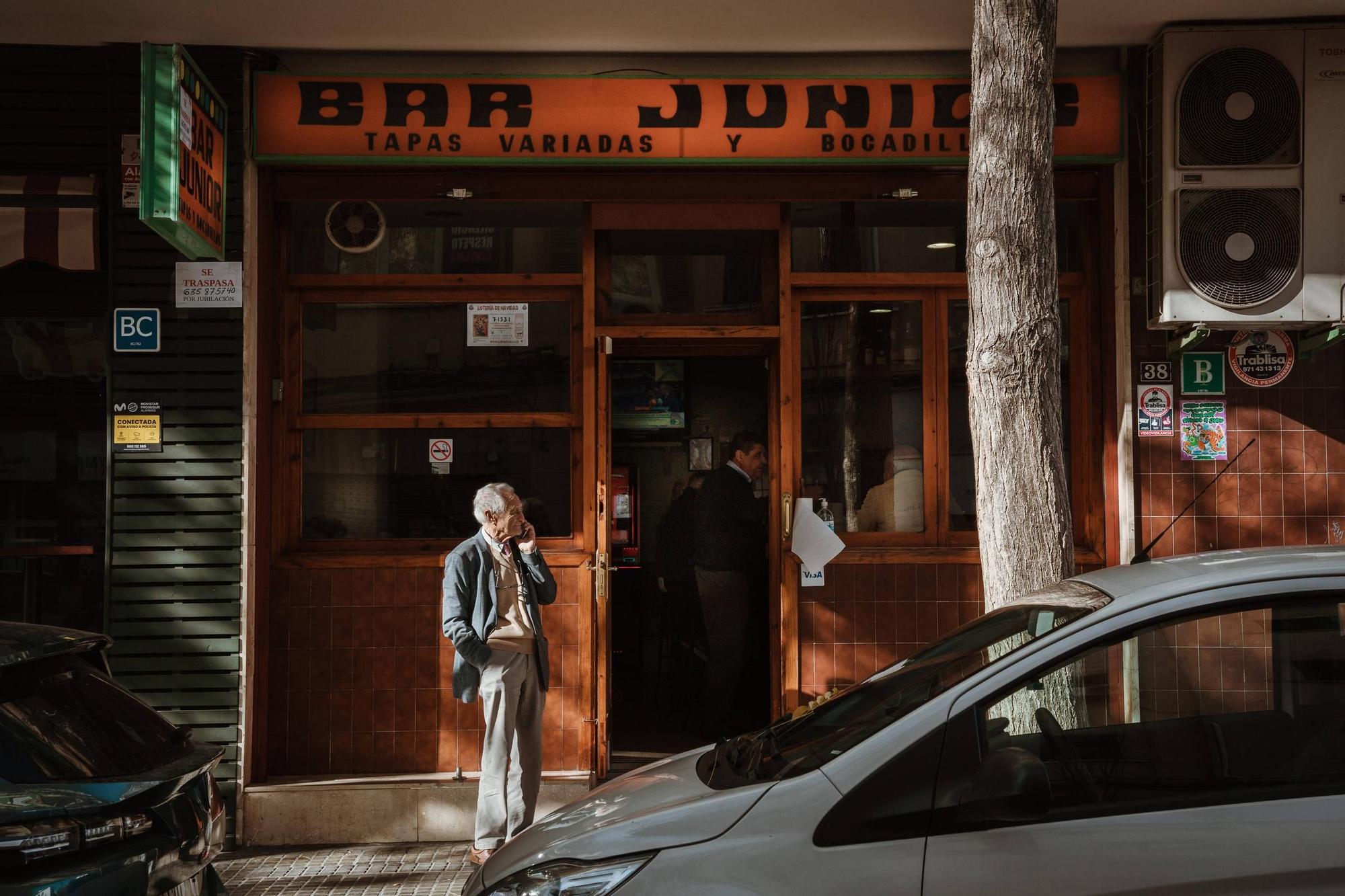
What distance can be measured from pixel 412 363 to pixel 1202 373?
4.68m

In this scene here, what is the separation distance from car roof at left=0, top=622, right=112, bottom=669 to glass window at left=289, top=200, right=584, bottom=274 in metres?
3.58

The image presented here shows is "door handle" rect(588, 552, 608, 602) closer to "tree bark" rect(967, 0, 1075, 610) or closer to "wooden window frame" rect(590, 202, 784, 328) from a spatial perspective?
"wooden window frame" rect(590, 202, 784, 328)

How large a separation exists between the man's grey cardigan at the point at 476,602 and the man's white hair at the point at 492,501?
0.13 meters

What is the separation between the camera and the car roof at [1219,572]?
9.77 ft

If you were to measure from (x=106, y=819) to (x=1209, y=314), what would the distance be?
5.87 metres

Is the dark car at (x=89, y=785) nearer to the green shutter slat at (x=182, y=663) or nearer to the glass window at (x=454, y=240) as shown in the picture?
the green shutter slat at (x=182, y=663)

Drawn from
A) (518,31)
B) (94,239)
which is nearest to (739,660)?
(518,31)

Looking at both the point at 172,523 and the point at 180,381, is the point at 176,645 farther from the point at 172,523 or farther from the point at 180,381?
the point at 180,381

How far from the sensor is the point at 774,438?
7.07 meters

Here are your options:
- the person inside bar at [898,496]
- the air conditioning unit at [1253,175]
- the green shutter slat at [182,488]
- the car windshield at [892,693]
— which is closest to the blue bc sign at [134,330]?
the green shutter slat at [182,488]

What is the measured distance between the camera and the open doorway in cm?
817

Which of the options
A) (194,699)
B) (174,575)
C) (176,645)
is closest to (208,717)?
(194,699)

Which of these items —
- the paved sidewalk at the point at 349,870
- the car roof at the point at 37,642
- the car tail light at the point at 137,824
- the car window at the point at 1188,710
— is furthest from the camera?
the paved sidewalk at the point at 349,870

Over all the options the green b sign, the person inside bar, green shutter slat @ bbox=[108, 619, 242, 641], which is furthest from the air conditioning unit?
green shutter slat @ bbox=[108, 619, 242, 641]
